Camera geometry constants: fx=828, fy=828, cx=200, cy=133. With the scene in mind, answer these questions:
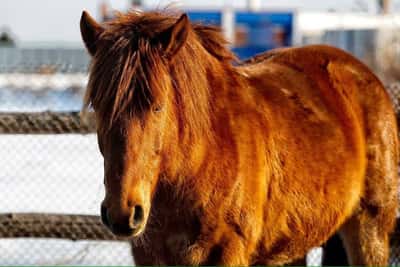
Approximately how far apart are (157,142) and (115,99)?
245 mm

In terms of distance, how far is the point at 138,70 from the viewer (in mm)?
3285

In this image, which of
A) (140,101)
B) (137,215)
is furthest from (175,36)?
(137,215)

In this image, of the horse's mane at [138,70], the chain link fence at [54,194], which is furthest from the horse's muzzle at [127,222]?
the chain link fence at [54,194]

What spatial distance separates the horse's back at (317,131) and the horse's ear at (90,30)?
3.09 ft

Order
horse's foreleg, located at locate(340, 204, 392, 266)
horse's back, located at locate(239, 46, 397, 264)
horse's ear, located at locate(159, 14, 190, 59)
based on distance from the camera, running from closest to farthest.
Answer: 1. horse's ear, located at locate(159, 14, 190, 59)
2. horse's back, located at locate(239, 46, 397, 264)
3. horse's foreleg, located at locate(340, 204, 392, 266)

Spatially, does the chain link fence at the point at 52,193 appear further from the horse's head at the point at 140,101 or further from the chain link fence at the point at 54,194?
the horse's head at the point at 140,101

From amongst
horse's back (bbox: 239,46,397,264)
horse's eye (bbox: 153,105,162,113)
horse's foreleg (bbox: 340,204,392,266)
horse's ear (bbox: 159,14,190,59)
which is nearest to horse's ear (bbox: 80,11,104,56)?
horse's ear (bbox: 159,14,190,59)

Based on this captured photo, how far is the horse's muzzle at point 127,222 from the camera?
10.1ft

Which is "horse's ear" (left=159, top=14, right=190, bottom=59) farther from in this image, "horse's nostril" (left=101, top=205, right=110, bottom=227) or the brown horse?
"horse's nostril" (left=101, top=205, right=110, bottom=227)

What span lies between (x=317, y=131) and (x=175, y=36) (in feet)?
4.05

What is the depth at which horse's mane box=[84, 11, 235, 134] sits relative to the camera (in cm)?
324

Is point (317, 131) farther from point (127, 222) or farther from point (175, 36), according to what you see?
point (127, 222)

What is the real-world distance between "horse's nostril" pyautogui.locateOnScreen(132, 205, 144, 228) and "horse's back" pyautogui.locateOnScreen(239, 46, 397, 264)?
993mm

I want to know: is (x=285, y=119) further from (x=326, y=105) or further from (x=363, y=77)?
(x=363, y=77)
